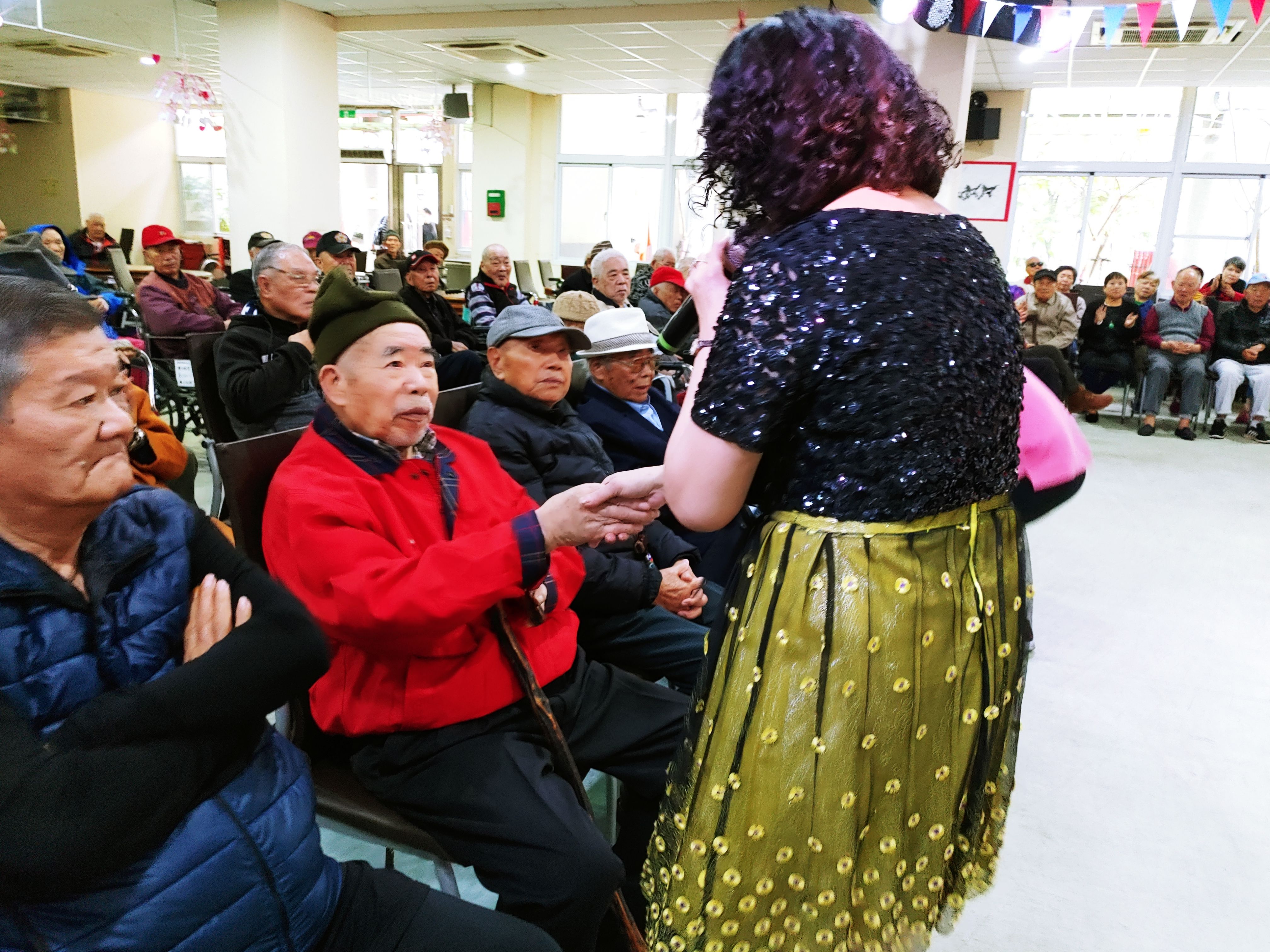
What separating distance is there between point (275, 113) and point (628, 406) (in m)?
6.94

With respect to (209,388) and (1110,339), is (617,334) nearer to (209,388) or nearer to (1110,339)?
(209,388)

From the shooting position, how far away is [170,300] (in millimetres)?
4539

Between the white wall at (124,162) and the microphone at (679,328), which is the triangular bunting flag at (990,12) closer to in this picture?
the microphone at (679,328)

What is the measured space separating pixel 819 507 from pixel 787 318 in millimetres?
201

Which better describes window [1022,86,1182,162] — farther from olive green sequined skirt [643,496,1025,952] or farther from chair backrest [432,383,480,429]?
olive green sequined skirt [643,496,1025,952]

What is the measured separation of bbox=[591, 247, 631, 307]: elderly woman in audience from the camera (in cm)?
534

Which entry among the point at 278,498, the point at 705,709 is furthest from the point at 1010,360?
the point at 278,498

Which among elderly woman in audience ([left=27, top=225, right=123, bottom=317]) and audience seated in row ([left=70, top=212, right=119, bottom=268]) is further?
audience seated in row ([left=70, top=212, right=119, bottom=268])

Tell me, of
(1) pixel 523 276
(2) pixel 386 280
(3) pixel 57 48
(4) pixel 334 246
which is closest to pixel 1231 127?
(1) pixel 523 276

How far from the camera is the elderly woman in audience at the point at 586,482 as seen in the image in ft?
6.10

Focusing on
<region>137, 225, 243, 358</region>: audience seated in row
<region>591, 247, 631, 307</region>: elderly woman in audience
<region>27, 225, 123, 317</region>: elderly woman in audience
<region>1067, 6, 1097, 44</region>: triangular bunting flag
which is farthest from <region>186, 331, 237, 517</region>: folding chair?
<region>1067, 6, 1097, 44</region>: triangular bunting flag

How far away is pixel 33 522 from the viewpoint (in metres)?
0.87

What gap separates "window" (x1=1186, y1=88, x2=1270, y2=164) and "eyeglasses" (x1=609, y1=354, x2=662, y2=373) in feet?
37.0

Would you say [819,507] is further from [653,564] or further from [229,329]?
[229,329]
